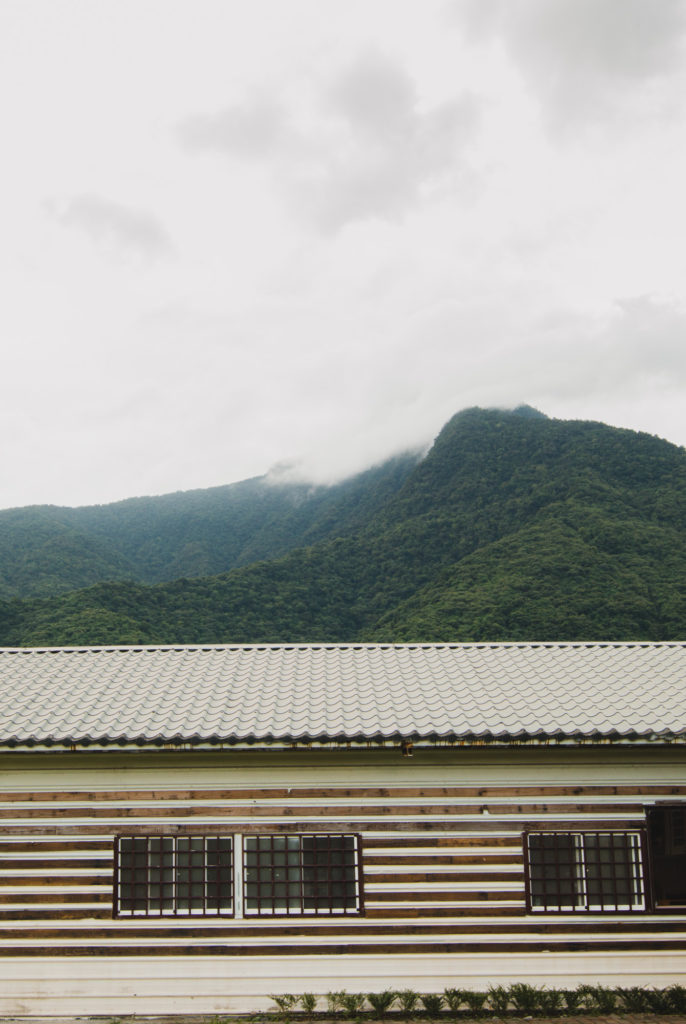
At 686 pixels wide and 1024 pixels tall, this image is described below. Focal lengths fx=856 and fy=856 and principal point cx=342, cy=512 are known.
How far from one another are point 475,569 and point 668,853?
34.0 m

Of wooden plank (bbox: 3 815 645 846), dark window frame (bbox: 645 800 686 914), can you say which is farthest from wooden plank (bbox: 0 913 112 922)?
dark window frame (bbox: 645 800 686 914)

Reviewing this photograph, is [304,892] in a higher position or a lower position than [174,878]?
lower

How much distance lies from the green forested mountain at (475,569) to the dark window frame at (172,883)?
2604 centimetres

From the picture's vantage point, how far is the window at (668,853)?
1010 centimetres

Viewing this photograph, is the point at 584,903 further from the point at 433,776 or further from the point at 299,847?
the point at 299,847

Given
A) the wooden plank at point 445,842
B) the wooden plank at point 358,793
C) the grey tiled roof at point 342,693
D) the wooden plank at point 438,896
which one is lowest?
the wooden plank at point 438,896

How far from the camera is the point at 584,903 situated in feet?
33.3

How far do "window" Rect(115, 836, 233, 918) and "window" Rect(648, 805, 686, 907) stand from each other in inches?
197

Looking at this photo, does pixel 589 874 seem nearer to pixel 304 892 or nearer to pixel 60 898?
pixel 304 892

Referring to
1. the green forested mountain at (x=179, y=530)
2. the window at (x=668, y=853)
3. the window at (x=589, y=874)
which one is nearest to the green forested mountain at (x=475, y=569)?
the green forested mountain at (x=179, y=530)

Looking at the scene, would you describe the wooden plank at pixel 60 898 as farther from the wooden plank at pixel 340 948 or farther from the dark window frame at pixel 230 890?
the wooden plank at pixel 340 948

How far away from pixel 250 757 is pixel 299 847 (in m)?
1.25

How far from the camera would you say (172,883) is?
33.1 ft

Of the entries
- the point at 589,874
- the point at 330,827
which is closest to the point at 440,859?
the point at 330,827
